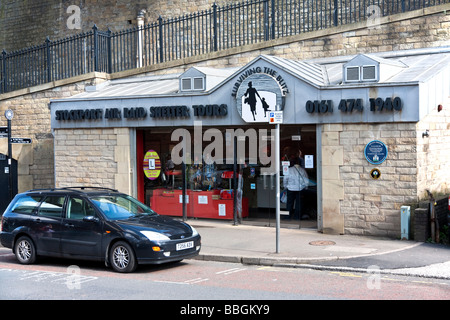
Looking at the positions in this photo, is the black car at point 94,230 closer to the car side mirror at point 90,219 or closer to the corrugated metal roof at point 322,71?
the car side mirror at point 90,219

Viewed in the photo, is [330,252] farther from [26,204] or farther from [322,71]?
[26,204]

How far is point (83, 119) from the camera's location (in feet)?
55.6

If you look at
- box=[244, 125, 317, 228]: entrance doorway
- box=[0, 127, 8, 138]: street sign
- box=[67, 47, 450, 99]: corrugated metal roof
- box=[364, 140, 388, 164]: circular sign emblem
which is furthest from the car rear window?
box=[364, 140, 388, 164]: circular sign emblem

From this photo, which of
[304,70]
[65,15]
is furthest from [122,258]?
[65,15]

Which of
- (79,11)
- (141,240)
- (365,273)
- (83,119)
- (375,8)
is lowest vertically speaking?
(365,273)

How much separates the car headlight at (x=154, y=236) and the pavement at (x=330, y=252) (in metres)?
1.63

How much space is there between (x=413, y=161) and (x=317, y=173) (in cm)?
238

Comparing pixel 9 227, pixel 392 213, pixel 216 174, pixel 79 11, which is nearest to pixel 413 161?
pixel 392 213

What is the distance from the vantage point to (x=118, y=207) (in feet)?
35.8

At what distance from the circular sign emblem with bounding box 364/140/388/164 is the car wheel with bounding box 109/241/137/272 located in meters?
6.01

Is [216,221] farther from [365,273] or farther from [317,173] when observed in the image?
[365,273]

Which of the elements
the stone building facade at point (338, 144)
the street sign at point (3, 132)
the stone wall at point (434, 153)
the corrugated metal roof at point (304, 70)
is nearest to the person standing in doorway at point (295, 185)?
the stone building facade at point (338, 144)

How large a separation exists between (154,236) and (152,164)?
22.7ft
